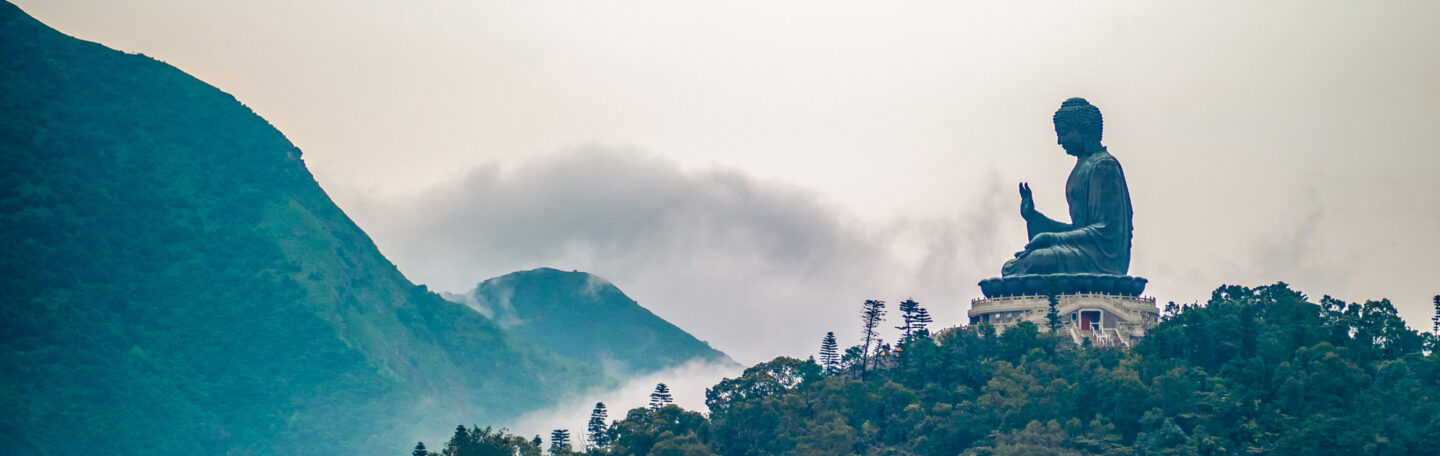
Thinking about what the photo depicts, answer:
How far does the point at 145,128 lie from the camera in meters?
103

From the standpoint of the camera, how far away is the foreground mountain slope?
8769 centimetres

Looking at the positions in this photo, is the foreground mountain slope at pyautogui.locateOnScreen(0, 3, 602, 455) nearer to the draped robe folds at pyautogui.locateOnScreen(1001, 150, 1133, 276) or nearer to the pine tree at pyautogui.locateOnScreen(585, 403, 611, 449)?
the pine tree at pyautogui.locateOnScreen(585, 403, 611, 449)

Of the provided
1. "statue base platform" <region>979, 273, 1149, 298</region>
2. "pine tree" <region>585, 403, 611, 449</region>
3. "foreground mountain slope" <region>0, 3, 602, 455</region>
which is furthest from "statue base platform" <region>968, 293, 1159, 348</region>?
"foreground mountain slope" <region>0, 3, 602, 455</region>

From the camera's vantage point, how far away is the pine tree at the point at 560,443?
6469cm

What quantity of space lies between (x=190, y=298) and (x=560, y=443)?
35592 mm

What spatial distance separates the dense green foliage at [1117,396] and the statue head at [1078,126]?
755 cm

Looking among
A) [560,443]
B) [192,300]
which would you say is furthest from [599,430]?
[192,300]

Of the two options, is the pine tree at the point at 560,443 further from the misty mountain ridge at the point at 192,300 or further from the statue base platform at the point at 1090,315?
the misty mountain ridge at the point at 192,300

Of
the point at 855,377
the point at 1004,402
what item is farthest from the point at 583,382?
the point at 1004,402

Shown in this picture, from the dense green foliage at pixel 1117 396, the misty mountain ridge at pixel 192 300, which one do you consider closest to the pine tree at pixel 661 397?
the dense green foliage at pixel 1117 396

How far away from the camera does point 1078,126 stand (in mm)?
71625

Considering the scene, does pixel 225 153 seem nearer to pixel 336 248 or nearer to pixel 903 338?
pixel 336 248

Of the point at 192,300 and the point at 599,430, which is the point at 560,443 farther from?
the point at 192,300

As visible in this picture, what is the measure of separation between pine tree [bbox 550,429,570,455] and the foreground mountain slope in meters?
23.2
